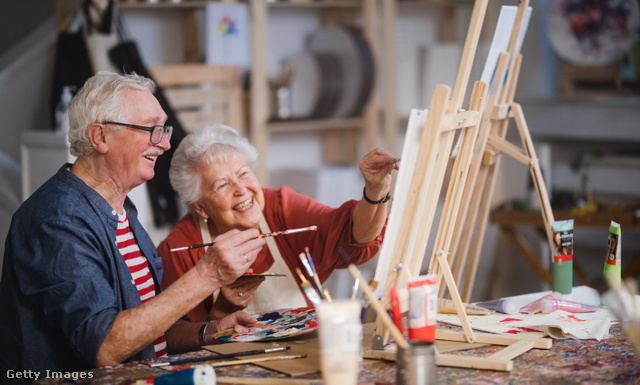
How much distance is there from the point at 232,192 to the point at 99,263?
0.56 meters

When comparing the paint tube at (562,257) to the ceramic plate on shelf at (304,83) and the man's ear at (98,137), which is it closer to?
the man's ear at (98,137)

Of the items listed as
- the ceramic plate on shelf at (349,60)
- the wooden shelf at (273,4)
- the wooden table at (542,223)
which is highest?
the wooden shelf at (273,4)

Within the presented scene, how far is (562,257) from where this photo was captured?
2016mm

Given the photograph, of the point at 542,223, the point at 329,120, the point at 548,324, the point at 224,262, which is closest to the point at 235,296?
the point at 224,262

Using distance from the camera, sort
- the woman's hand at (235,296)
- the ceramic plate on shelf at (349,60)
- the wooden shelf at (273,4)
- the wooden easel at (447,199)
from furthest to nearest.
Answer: the ceramic plate on shelf at (349,60)
the wooden shelf at (273,4)
the woman's hand at (235,296)
the wooden easel at (447,199)

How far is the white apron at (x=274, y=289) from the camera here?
2.25m

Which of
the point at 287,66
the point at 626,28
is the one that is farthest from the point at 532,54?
the point at 287,66

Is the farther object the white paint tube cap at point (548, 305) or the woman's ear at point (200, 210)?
the woman's ear at point (200, 210)

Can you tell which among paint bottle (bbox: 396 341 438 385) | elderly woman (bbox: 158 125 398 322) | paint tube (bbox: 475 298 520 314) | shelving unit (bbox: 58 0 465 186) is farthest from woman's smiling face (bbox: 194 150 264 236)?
shelving unit (bbox: 58 0 465 186)

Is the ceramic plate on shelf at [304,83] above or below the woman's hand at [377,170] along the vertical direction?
above

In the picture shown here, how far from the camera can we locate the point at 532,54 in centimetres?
493

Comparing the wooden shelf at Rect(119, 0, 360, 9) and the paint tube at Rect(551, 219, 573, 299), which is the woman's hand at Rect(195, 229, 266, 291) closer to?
the paint tube at Rect(551, 219, 573, 299)

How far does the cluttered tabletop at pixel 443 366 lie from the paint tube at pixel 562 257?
27 centimetres

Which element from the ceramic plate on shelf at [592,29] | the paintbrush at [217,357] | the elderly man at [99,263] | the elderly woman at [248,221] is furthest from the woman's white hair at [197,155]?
the ceramic plate on shelf at [592,29]
